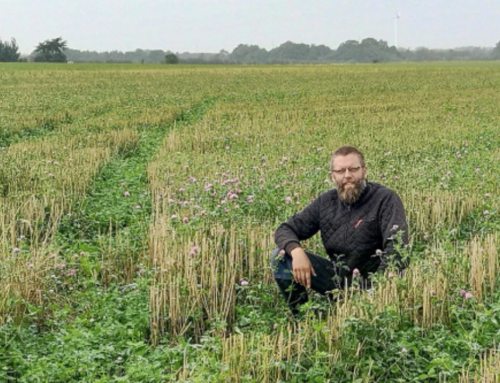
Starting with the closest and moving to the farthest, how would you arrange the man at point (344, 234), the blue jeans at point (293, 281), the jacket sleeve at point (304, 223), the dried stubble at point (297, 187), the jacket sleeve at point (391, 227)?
the dried stubble at point (297, 187), the jacket sleeve at point (391, 227), the man at point (344, 234), the blue jeans at point (293, 281), the jacket sleeve at point (304, 223)

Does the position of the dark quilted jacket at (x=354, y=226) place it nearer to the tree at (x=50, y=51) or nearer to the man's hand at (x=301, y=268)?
the man's hand at (x=301, y=268)

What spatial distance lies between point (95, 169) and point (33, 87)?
23859 mm

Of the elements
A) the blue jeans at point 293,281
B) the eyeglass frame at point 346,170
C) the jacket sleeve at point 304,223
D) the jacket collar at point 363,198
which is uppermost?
the eyeglass frame at point 346,170

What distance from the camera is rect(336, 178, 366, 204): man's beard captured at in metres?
5.25

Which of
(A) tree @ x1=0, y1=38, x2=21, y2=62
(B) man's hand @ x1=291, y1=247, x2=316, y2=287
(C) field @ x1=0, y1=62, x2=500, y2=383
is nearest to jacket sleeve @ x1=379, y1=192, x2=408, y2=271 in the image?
(C) field @ x1=0, y1=62, x2=500, y2=383

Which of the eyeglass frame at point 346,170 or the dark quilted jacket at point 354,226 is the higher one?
the eyeglass frame at point 346,170

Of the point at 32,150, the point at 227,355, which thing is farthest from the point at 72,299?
the point at 32,150

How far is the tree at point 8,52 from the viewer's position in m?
105

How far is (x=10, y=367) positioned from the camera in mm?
4273

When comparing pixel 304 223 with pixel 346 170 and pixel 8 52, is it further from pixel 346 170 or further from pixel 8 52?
pixel 8 52

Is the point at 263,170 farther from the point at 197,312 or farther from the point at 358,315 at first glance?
the point at 358,315

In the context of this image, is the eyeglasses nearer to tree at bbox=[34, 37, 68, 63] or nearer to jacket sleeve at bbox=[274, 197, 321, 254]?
jacket sleeve at bbox=[274, 197, 321, 254]

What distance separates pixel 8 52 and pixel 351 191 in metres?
110

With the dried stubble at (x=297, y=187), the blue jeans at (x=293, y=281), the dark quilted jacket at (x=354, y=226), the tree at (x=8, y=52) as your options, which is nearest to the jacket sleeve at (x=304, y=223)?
the dark quilted jacket at (x=354, y=226)
